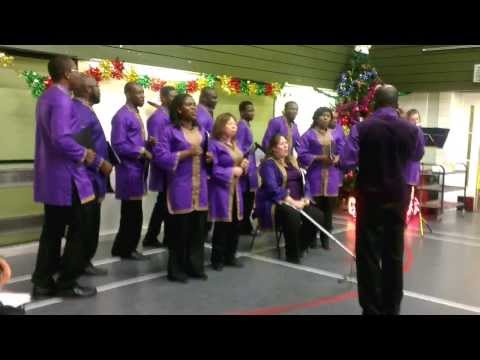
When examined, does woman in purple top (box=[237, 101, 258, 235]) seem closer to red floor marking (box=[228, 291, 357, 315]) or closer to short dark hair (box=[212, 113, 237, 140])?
short dark hair (box=[212, 113, 237, 140])

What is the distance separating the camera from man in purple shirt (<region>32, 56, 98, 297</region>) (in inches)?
136

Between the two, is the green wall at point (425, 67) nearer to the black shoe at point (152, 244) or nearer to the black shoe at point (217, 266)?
the black shoe at point (152, 244)

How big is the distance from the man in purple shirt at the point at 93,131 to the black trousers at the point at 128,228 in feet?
2.03

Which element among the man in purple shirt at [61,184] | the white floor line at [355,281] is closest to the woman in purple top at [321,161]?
the white floor line at [355,281]

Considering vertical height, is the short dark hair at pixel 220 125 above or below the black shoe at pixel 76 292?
above

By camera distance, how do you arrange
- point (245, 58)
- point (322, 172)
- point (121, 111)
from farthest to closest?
point (245, 58) → point (322, 172) → point (121, 111)

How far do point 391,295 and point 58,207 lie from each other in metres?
2.47

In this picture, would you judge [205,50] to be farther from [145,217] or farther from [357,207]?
[357,207]

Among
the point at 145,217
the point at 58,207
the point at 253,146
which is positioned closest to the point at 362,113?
the point at 253,146

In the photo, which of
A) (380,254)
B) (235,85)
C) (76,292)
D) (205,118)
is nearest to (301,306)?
(380,254)

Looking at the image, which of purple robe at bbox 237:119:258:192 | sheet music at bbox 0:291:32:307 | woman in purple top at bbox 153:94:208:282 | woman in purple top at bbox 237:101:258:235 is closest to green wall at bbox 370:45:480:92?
woman in purple top at bbox 237:101:258:235

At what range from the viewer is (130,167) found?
16.0 ft

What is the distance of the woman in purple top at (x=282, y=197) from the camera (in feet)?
16.2

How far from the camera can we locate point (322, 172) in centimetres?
558
